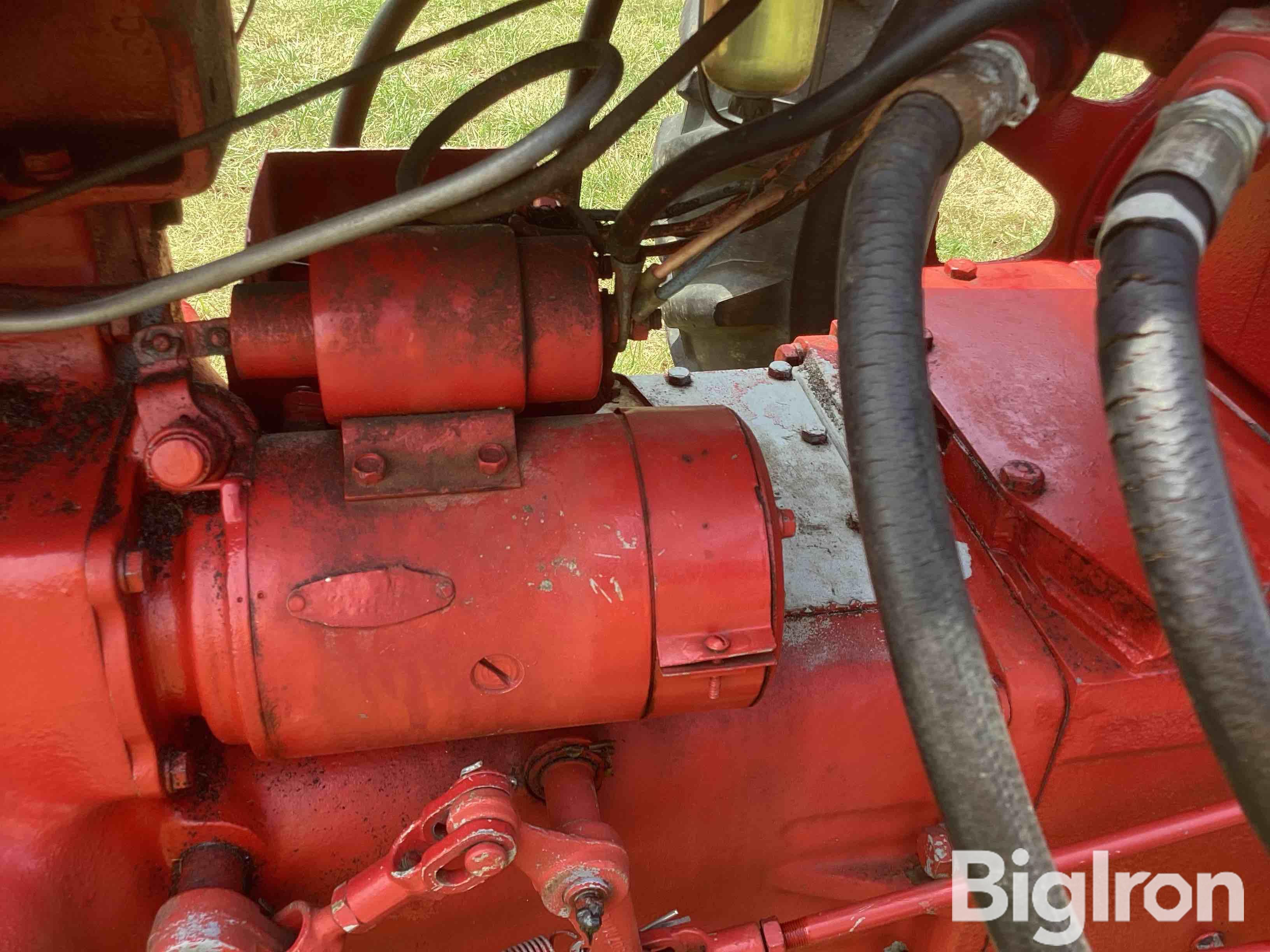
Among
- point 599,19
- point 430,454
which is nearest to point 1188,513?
point 430,454

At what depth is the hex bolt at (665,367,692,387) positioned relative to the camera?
4.49 ft

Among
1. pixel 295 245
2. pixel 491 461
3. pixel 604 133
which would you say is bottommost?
pixel 491 461

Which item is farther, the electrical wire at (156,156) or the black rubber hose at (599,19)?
the black rubber hose at (599,19)

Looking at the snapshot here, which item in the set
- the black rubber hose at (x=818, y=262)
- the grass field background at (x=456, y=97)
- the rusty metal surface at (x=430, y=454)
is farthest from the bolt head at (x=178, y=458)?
the grass field background at (x=456, y=97)

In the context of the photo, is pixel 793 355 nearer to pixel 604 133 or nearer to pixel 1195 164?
pixel 604 133

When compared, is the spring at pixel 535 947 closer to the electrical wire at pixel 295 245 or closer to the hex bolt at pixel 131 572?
the hex bolt at pixel 131 572

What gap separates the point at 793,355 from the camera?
146 cm

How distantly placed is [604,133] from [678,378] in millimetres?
551

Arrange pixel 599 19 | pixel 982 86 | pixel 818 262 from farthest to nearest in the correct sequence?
pixel 818 262
pixel 599 19
pixel 982 86

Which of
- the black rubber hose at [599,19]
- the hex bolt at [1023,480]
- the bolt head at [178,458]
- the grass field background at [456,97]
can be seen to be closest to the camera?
the bolt head at [178,458]

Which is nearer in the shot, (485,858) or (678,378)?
(485,858)

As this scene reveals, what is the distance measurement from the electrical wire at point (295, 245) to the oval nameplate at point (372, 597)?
251mm

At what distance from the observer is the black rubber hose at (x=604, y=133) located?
33.1 inches

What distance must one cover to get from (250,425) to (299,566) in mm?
156
